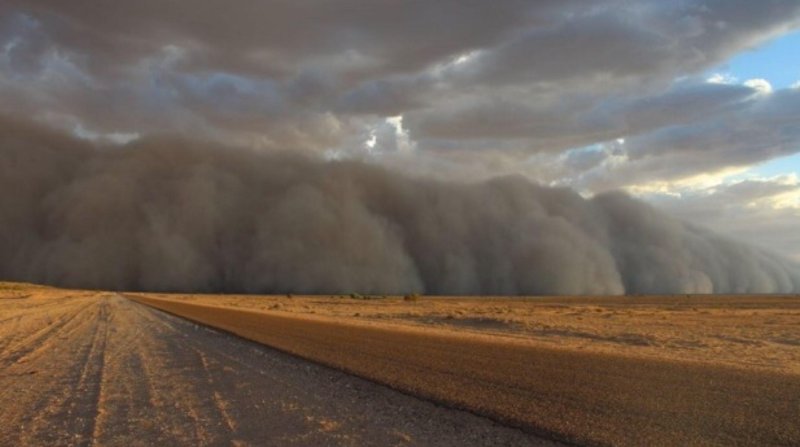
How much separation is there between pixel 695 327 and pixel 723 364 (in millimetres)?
13643

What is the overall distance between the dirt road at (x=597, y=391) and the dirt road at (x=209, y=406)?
69cm

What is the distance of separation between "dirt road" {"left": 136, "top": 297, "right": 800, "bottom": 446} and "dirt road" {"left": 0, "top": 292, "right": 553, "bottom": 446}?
0.69 m

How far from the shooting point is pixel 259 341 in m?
18.6

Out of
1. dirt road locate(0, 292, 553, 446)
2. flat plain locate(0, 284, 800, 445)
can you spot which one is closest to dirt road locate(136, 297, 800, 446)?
flat plain locate(0, 284, 800, 445)

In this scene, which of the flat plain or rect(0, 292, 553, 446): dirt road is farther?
the flat plain

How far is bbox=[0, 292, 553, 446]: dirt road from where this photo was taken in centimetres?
678

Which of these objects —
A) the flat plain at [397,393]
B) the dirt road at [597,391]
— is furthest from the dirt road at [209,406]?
the dirt road at [597,391]

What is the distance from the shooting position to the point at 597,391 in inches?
373

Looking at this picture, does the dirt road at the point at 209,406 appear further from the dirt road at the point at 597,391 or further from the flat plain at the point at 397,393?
the dirt road at the point at 597,391

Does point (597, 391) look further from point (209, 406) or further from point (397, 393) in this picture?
point (209, 406)

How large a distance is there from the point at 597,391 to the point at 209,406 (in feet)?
18.4

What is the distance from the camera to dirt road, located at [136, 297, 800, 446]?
6.91 meters

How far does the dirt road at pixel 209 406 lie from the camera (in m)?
6.78

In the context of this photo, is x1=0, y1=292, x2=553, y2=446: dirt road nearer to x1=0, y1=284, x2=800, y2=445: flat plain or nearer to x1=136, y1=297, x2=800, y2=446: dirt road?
x1=0, y1=284, x2=800, y2=445: flat plain
